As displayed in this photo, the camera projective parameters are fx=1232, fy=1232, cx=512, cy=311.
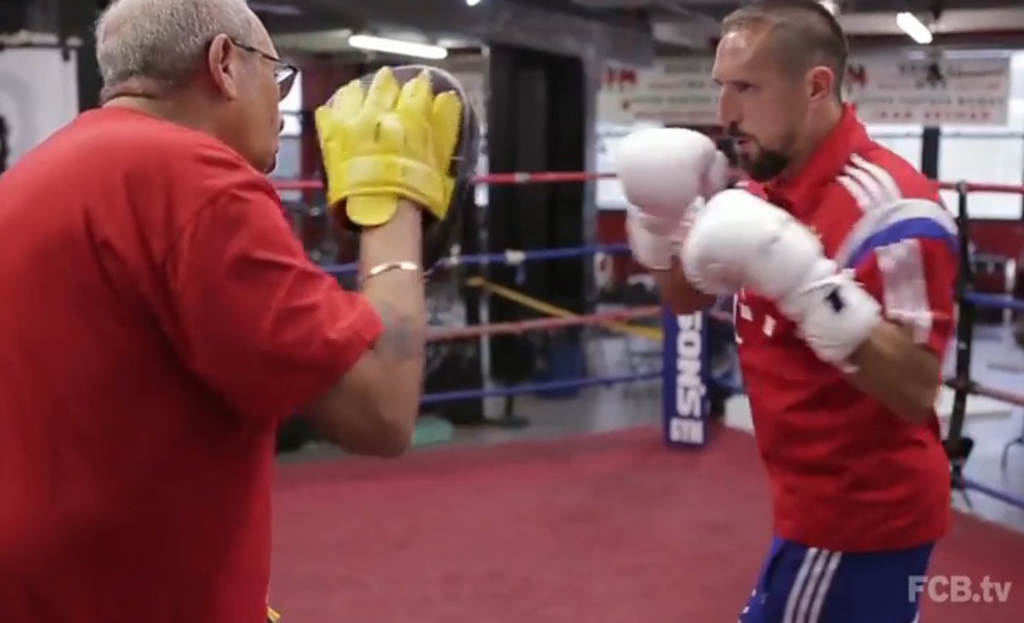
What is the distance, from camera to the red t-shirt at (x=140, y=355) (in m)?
0.92

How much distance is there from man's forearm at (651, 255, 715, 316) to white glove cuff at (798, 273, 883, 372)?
1.51 ft

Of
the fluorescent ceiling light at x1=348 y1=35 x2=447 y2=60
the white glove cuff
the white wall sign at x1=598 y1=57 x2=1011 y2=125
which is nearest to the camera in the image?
the white glove cuff

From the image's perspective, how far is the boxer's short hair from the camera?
1.52 metres

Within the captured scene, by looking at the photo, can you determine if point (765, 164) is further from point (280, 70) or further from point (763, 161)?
point (280, 70)

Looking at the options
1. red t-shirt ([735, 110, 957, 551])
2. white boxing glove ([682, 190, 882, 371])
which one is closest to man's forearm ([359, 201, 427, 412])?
white boxing glove ([682, 190, 882, 371])

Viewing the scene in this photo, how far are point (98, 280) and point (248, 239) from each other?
5.0 inches

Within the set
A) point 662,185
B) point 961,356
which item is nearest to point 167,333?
point 662,185

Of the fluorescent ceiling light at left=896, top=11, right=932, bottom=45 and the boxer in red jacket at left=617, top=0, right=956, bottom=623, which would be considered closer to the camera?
the boxer in red jacket at left=617, top=0, right=956, bottom=623

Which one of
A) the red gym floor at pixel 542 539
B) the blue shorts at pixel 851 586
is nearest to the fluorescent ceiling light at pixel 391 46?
the red gym floor at pixel 542 539

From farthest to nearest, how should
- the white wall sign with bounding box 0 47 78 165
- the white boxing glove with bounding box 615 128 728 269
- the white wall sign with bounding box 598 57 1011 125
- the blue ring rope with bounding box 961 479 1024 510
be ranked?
the white wall sign with bounding box 598 57 1011 125 → the white wall sign with bounding box 0 47 78 165 → the blue ring rope with bounding box 961 479 1024 510 → the white boxing glove with bounding box 615 128 728 269

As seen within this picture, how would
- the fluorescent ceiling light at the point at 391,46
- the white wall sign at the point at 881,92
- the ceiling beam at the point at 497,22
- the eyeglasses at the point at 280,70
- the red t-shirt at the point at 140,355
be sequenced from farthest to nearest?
the white wall sign at the point at 881,92 < the fluorescent ceiling light at the point at 391,46 < the ceiling beam at the point at 497,22 < the eyeglasses at the point at 280,70 < the red t-shirt at the point at 140,355

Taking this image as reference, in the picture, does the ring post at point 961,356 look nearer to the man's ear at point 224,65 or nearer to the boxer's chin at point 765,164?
the boxer's chin at point 765,164

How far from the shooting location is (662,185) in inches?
69.2

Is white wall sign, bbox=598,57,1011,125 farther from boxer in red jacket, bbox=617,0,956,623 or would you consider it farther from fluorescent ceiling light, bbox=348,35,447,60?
boxer in red jacket, bbox=617,0,956,623
